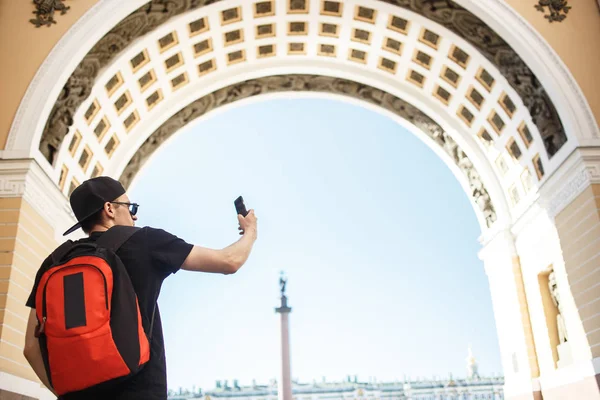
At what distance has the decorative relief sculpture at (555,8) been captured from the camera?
43.9 feet

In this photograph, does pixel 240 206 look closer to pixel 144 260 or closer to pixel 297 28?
pixel 144 260

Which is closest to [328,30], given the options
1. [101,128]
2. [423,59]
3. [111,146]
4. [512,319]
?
[423,59]

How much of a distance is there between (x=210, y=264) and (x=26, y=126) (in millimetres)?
10333

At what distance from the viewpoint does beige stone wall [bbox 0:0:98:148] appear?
1197cm

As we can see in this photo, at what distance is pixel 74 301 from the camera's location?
2314 mm

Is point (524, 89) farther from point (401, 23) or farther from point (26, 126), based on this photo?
point (26, 126)

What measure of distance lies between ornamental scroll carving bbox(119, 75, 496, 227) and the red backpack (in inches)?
572

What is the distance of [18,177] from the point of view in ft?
36.9

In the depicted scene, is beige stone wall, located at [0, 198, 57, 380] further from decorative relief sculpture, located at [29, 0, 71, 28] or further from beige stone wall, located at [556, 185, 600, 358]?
beige stone wall, located at [556, 185, 600, 358]

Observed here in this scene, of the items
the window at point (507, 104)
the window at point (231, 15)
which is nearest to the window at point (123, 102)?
the window at point (231, 15)

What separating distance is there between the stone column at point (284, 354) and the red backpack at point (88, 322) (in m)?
19.3

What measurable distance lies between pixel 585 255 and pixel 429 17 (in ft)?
21.3

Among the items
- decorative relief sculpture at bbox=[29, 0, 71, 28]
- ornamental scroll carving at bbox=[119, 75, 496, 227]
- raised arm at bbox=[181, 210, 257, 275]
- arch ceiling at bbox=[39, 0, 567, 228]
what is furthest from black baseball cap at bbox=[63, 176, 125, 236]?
ornamental scroll carving at bbox=[119, 75, 496, 227]

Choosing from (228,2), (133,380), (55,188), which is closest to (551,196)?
(228,2)
